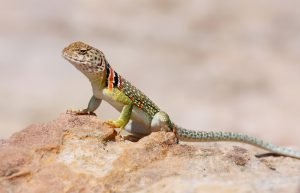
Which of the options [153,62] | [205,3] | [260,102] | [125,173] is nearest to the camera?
[125,173]

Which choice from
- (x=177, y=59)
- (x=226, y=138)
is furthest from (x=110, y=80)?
→ (x=177, y=59)

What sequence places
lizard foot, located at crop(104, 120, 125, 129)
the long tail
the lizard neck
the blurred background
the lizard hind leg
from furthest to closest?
the blurred background
the long tail
the lizard hind leg
the lizard neck
lizard foot, located at crop(104, 120, 125, 129)

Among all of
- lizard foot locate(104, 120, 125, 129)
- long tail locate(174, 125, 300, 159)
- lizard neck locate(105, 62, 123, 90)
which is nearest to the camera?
lizard foot locate(104, 120, 125, 129)

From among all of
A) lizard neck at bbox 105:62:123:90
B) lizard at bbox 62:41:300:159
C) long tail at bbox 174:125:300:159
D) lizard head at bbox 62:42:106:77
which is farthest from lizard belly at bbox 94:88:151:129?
long tail at bbox 174:125:300:159

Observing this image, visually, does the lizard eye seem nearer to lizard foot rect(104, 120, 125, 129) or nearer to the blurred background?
lizard foot rect(104, 120, 125, 129)

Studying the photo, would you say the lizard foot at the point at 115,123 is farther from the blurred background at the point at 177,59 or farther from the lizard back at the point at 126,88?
the blurred background at the point at 177,59

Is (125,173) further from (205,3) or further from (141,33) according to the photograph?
(205,3)

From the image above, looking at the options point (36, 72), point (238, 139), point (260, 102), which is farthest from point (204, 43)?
point (238, 139)
